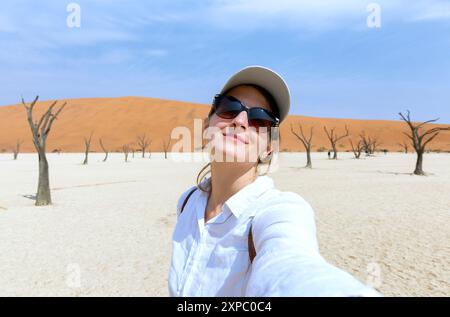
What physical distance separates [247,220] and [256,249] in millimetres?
165

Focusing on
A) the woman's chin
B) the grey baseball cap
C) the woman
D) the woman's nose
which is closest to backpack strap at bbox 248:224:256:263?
the woman

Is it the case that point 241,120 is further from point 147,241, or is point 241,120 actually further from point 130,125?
point 130,125

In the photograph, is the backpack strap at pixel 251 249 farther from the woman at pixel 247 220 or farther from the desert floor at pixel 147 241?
the desert floor at pixel 147 241

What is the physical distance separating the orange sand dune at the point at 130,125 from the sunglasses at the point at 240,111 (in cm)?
7694

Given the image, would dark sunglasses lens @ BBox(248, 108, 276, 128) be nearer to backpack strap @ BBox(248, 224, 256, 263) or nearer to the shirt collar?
the shirt collar

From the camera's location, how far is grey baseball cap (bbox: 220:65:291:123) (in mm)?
1624

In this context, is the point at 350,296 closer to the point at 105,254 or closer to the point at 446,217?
the point at 105,254

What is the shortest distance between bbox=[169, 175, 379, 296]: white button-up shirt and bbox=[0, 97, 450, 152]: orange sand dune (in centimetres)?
7712

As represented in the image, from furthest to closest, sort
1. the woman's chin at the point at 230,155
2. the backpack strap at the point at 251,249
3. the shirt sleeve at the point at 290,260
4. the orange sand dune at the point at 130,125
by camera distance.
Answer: the orange sand dune at the point at 130,125
the woman's chin at the point at 230,155
the backpack strap at the point at 251,249
the shirt sleeve at the point at 290,260

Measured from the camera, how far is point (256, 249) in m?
1.29

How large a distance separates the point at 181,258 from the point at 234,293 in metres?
0.32

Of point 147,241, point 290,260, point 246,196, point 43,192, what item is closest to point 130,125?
point 43,192

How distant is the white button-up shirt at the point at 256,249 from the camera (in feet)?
3.22

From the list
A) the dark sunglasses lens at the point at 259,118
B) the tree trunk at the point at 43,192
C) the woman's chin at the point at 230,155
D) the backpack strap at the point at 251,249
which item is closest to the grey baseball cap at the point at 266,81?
the dark sunglasses lens at the point at 259,118
